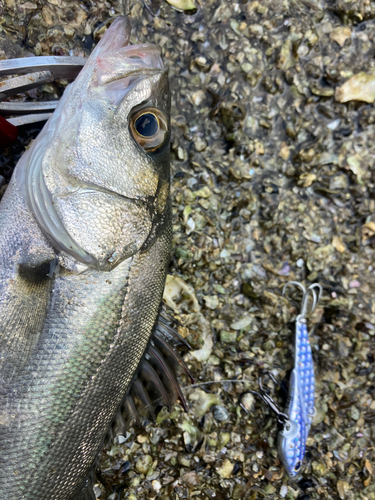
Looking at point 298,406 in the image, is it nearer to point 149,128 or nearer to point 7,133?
point 149,128

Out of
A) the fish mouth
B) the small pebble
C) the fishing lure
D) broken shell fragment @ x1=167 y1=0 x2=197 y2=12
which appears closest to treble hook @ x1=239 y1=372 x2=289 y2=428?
the fishing lure

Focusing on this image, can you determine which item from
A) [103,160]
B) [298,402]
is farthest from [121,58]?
[298,402]

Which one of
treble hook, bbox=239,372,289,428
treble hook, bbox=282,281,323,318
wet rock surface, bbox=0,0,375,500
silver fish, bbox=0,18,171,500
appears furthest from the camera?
treble hook, bbox=282,281,323,318

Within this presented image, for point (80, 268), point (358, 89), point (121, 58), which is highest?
point (121, 58)

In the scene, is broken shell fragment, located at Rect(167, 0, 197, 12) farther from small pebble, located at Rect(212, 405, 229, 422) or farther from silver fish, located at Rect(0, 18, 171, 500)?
small pebble, located at Rect(212, 405, 229, 422)

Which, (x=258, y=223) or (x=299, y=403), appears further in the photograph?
(x=258, y=223)

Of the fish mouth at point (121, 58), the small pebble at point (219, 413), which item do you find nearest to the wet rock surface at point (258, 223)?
the small pebble at point (219, 413)
